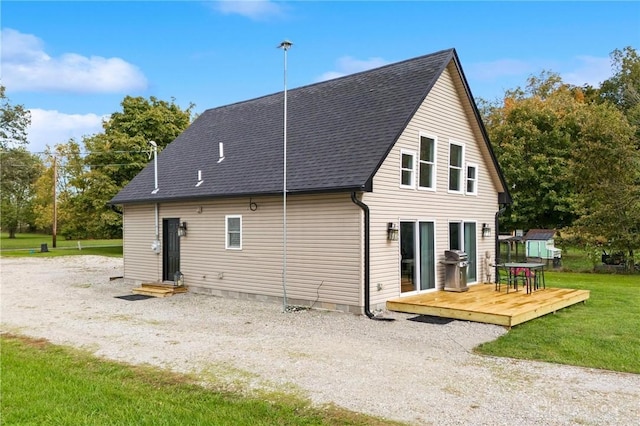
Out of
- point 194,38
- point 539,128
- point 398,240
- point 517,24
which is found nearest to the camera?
point 398,240

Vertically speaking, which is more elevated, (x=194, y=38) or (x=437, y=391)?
(x=194, y=38)

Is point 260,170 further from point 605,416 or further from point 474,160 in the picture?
point 605,416

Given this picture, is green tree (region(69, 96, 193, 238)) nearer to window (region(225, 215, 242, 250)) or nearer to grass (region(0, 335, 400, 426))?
window (region(225, 215, 242, 250))

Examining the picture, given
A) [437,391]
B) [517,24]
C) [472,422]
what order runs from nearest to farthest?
1. [472,422]
2. [437,391]
3. [517,24]

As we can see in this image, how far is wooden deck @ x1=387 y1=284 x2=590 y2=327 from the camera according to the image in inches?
336

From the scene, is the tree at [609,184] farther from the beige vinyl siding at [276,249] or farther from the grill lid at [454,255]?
the beige vinyl siding at [276,249]

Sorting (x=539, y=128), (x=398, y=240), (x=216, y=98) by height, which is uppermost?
(x=216, y=98)

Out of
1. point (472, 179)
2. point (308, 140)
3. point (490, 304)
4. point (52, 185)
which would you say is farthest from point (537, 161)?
point (52, 185)

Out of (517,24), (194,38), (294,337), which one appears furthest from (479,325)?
(194,38)

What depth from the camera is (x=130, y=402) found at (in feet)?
15.1

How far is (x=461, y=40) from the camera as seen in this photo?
2044cm

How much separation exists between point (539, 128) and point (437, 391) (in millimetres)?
24216

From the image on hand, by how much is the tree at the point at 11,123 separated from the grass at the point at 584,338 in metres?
38.3

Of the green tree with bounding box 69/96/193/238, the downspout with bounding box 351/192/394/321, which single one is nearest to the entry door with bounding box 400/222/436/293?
the downspout with bounding box 351/192/394/321
